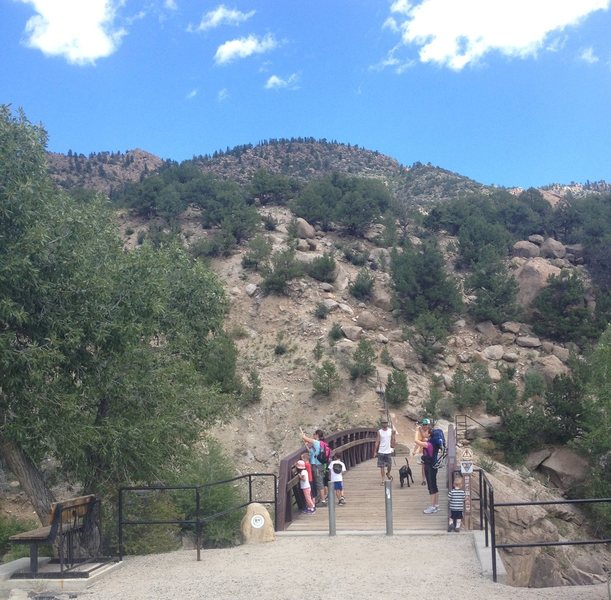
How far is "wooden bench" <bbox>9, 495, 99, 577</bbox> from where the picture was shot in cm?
970

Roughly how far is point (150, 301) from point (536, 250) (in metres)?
49.4

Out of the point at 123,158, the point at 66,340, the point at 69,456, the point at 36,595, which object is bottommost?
the point at 36,595

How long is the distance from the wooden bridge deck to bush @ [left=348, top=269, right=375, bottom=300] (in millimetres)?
27974

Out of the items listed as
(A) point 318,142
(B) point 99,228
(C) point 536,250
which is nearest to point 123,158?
(A) point 318,142

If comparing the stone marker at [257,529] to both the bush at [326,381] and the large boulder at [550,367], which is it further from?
the large boulder at [550,367]

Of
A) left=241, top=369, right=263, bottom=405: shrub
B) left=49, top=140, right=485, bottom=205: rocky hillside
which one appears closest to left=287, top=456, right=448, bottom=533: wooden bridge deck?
left=241, top=369, right=263, bottom=405: shrub

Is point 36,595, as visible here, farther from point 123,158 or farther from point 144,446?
point 123,158

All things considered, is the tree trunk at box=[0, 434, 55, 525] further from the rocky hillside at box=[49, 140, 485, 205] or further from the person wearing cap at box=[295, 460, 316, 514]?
the rocky hillside at box=[49, 140, 485, 205]

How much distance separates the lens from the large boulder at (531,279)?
48.6m

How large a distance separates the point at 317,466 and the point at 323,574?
676cm

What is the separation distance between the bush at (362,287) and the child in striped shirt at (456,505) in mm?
35147

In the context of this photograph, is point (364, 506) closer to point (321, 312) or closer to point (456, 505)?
point (456, 505)

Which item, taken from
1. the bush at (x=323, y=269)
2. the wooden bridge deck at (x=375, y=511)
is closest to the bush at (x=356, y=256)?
the bush at (x=323, y=269)

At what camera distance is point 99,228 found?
13.9 meters
